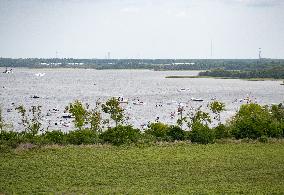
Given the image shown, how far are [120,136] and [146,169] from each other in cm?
756

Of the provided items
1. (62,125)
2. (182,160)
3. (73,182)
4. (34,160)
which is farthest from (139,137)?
(62,125)

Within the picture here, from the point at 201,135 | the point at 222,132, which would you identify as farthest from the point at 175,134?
the point at 222,132

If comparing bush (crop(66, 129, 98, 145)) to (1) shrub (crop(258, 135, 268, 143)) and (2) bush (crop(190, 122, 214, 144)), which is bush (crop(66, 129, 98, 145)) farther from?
(1) shrub (crop(258, 135, 268, 143))

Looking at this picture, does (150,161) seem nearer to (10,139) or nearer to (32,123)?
(10,139)

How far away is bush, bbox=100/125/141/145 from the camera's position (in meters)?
33.3

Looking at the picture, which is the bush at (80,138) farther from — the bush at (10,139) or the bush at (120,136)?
the bush at (10,139)

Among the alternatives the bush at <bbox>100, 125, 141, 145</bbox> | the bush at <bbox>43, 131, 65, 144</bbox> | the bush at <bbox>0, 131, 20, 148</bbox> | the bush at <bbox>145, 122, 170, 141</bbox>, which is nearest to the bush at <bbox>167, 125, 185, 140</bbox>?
the bush at <bbox>145, 122, 170, 141</bbox>

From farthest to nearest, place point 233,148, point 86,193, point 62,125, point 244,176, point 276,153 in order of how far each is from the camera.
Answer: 1. point 62,125
2. point 233,148
3. point 276,153
4. point 244,176
5. point 86,193

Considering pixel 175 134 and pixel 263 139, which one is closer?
pixel 263 139

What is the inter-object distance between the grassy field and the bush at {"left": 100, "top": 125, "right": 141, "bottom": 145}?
119 centimetres

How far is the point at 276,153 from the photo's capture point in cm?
3064

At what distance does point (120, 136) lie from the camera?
33.6 m

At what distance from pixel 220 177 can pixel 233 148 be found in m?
8.25

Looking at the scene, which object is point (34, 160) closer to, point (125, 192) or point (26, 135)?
point (26, 135)
